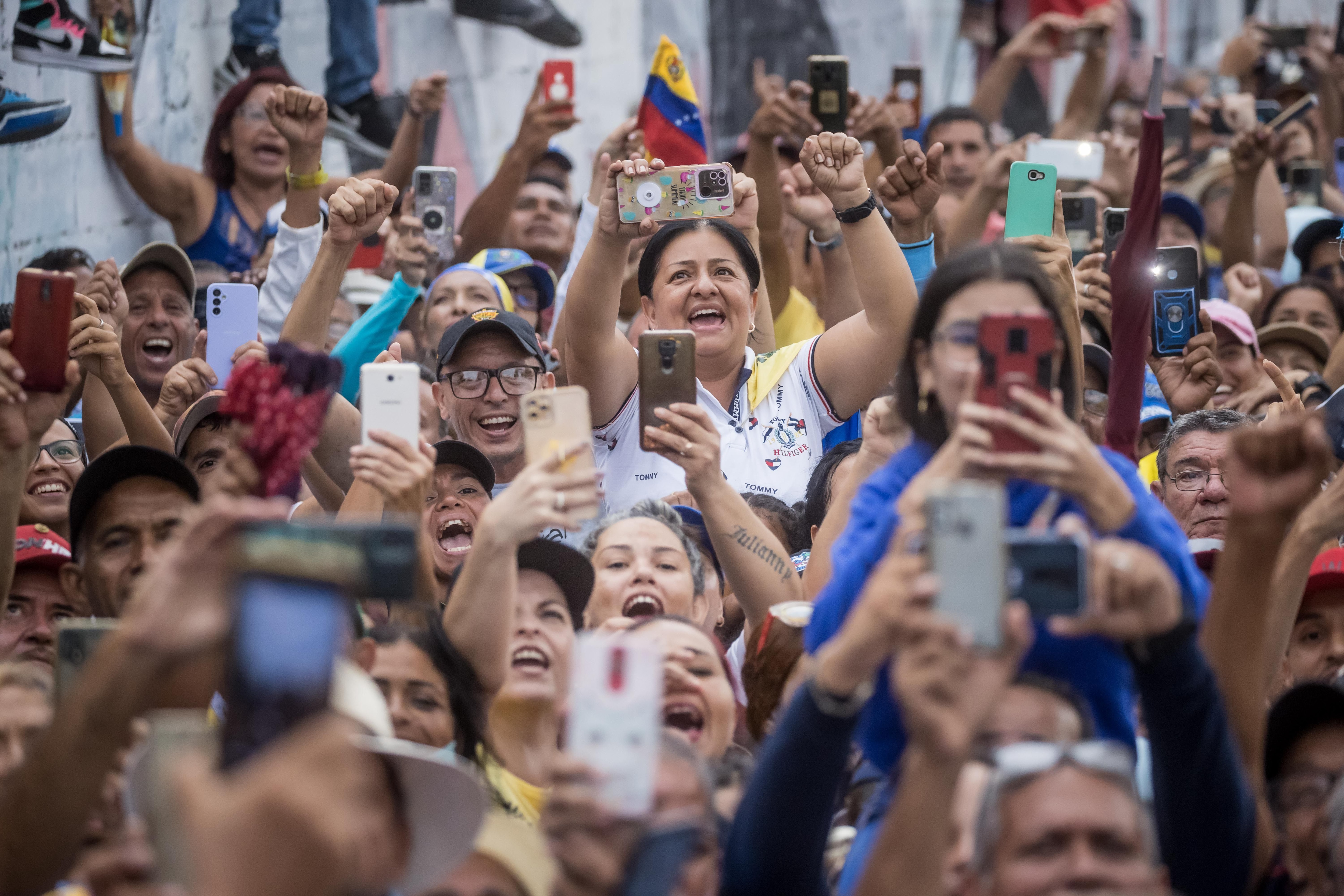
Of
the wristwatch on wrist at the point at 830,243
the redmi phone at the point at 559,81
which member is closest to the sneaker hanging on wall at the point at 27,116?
the redmi phone at the point at 559,81

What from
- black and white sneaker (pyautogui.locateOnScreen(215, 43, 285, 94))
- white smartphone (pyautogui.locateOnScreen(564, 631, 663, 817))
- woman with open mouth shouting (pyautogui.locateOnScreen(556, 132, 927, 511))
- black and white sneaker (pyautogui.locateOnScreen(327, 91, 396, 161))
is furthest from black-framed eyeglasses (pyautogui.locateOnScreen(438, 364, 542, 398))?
black and white sneaker (pyautogui.locateOnScreen(327, 91, 396, 161))

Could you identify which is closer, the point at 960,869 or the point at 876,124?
the point at 960,869

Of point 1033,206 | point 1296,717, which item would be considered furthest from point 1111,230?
point 1296,717

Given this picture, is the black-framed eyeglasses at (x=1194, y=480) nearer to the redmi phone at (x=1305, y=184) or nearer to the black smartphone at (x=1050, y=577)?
the black smartphone at (x=1050, y=577)

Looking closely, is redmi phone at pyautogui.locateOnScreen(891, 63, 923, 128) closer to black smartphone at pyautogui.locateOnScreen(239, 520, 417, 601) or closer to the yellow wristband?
the yellow wristband

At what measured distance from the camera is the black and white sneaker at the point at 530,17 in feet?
31.4

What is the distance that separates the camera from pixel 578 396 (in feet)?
11.0

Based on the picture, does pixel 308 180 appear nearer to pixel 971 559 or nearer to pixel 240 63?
pixel 240 63

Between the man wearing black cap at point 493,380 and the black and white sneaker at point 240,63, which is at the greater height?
the black and white sneaker at point 240,63

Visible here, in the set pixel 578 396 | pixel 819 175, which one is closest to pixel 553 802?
pixel 578 396

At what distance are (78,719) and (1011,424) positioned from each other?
4.83 feet

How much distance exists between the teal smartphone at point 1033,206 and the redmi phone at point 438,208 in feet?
8.11

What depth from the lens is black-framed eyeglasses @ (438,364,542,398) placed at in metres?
5.27

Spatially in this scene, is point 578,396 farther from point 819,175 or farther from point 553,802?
point 819,175
